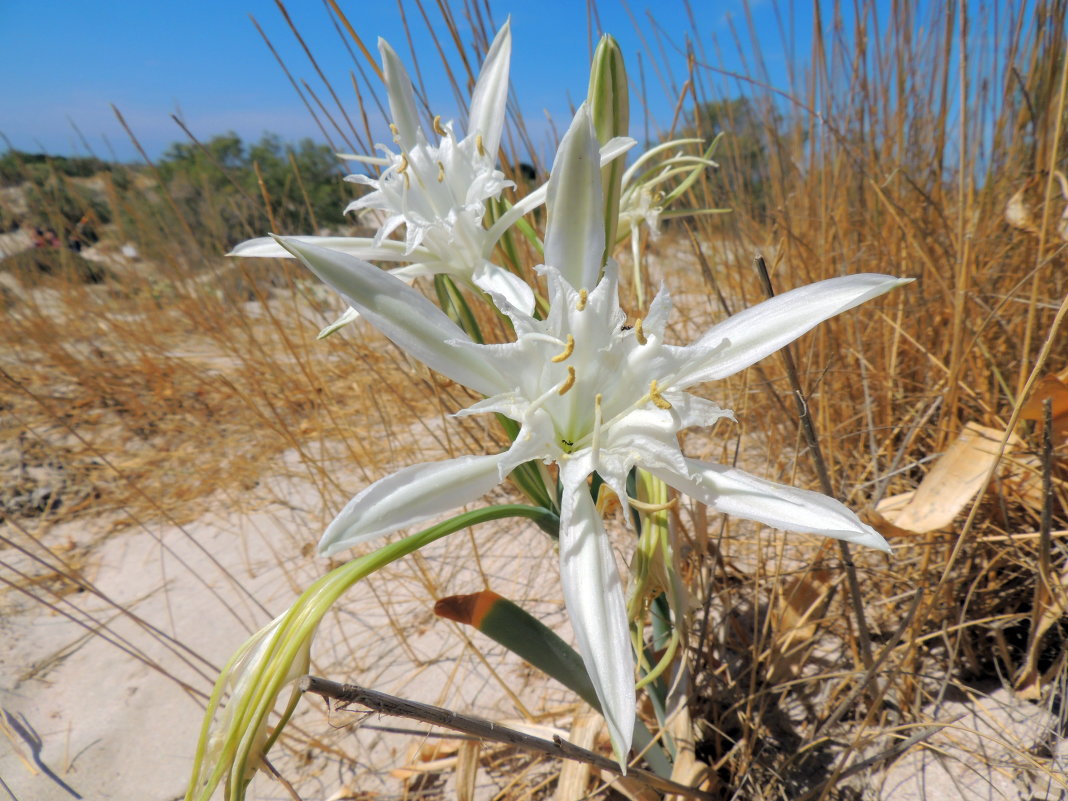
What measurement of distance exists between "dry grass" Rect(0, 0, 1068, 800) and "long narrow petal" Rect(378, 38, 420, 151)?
1.38 feet

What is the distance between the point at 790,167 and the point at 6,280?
18.5 feet

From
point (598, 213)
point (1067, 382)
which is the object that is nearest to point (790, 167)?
point (1067, 382)

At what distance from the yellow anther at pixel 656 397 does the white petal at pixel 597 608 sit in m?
0.09

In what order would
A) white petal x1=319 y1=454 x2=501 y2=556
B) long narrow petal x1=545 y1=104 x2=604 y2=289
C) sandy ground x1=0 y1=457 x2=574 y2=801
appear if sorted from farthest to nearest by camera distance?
1. sandy ground x1=0 y1=457 x2=574 y2=801
2. long narrow petal x1=545 y1=104 x2=604 y2=289
3. white petal x1=319 y1=454 x2=501 y2=556

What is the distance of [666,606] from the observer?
0.74 metres

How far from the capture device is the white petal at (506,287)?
1.87 feet

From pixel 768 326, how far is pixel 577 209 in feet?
0.66

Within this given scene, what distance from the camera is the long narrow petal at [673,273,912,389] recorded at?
0.47m

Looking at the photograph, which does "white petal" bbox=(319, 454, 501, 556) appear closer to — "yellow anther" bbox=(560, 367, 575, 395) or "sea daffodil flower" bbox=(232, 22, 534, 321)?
"yellow anther" bbox=(560, 367, 575, 395)

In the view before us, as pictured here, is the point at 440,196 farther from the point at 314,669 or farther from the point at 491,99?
the point at 314,669

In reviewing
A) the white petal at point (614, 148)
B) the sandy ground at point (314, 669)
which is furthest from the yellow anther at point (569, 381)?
the sandy ground at point (314, 669)

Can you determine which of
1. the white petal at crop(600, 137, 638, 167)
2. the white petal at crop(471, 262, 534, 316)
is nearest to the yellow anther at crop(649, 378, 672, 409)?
the white petal at crop(471, 262, 534, 316)

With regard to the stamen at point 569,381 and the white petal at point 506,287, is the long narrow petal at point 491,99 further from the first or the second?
the stamen at point 569,381

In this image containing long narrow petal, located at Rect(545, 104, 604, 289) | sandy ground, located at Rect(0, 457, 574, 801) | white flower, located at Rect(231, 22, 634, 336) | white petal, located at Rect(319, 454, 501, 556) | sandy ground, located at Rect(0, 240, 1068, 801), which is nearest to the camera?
white petal, located at Rect(319, 454, 501, 556)
